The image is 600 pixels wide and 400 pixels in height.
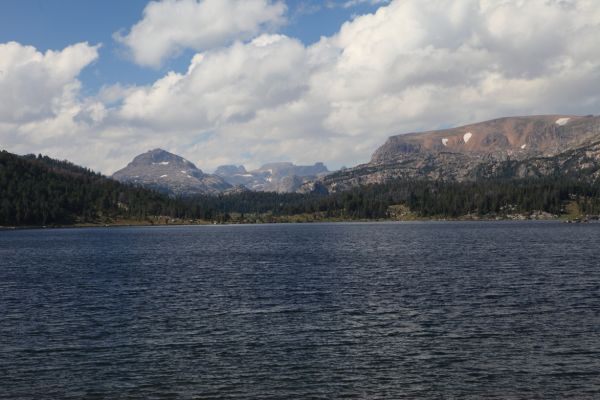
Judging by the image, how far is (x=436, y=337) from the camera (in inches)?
1955

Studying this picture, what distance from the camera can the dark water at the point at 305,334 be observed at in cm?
3772

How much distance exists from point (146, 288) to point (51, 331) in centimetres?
2937

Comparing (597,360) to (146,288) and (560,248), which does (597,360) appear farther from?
(560,248)

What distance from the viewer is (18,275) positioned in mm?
102438

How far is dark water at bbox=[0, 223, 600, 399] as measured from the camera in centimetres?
3772

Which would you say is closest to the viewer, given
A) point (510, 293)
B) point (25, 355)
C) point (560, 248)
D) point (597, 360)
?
point (597, 360)

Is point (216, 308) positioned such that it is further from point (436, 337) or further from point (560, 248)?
point (560, 248)

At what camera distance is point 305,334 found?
51.8 meters

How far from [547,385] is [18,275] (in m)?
94.9

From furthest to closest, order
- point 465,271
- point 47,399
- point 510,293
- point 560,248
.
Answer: point 560,248
point 465,271
point 510,293
point 47,399

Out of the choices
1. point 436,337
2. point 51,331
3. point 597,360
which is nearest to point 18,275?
point 51,331

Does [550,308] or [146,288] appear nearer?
[550,308]

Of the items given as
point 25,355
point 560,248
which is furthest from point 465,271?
point 25,355

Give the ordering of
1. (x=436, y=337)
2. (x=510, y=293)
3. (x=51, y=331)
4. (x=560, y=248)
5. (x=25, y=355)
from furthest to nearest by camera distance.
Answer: (x=560, y=248) → (x=510, y=293) → (x=51, y=331) → (x=436, y=337) → (x=25, y=355)
